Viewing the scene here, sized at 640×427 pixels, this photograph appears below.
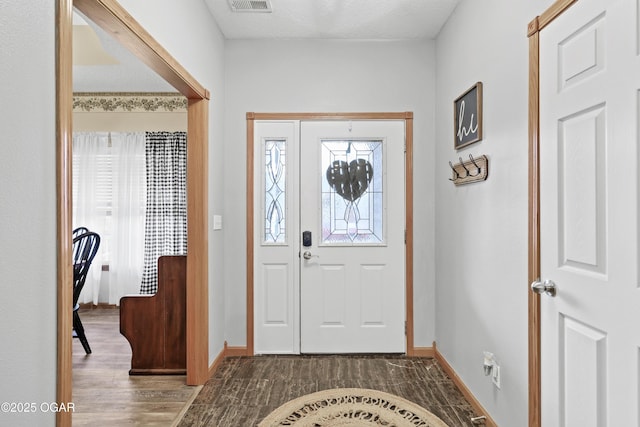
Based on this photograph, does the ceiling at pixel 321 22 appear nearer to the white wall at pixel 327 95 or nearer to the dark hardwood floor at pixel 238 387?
the white wall at pixel 327 95

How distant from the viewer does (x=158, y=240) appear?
4.76 meters

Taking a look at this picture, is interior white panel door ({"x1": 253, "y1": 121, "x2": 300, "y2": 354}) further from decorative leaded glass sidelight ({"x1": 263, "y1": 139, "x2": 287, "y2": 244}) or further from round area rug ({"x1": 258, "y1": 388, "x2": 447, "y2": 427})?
round area rug ({"x1": 258, "y1": 388, "x2": 447, "y2": 427})

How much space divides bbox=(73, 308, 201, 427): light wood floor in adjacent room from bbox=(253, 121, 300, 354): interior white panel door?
2.71ft

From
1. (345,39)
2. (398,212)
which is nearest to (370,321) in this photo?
(398,212)

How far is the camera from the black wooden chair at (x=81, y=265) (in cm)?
332

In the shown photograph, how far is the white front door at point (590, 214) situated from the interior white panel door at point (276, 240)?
205 centimetres

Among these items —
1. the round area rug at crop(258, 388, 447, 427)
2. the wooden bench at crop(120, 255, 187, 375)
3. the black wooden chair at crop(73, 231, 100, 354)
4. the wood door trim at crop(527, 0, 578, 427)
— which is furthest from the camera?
the black wooden chair at crop(73, 231, 100, 354)

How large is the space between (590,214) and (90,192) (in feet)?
16.6

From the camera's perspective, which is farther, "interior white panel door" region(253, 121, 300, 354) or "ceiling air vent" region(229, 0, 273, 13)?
"interior white panel door" region(253, 121, 300, 354)

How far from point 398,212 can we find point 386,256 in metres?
0.39

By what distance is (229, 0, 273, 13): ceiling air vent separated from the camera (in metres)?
2.74
